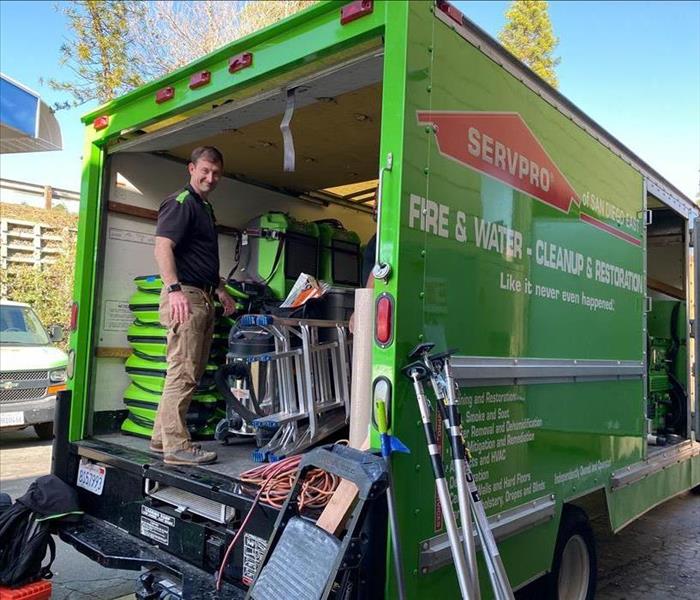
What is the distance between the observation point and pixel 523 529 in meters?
2.88

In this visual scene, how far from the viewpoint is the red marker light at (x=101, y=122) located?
3.72 m

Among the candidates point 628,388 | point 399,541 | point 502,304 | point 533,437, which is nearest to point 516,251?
point 502,304

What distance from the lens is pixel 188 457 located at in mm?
3098

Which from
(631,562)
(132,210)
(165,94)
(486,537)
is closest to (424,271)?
(486,537)

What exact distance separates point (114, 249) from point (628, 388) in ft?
11.4

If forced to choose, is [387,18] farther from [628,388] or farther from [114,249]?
[628,388]

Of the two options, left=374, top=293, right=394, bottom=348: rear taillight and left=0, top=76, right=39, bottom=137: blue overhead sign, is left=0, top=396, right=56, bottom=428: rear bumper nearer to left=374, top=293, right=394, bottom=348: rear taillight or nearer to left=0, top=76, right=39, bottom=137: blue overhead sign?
left=0, top=76, right=39, bottom=137: blue overhead sign

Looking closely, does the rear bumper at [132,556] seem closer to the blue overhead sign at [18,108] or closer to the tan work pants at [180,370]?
the tan work pants at [180,370]

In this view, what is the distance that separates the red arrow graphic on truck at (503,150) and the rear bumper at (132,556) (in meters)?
2.00

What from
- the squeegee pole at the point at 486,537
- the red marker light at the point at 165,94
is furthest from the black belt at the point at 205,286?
the squeegee pole at the point at 486,537

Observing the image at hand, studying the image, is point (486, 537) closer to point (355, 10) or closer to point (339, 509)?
point (339, 509)

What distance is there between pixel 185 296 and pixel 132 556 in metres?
1.28

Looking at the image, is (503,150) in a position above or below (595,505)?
above

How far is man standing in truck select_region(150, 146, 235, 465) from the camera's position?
3.16m
